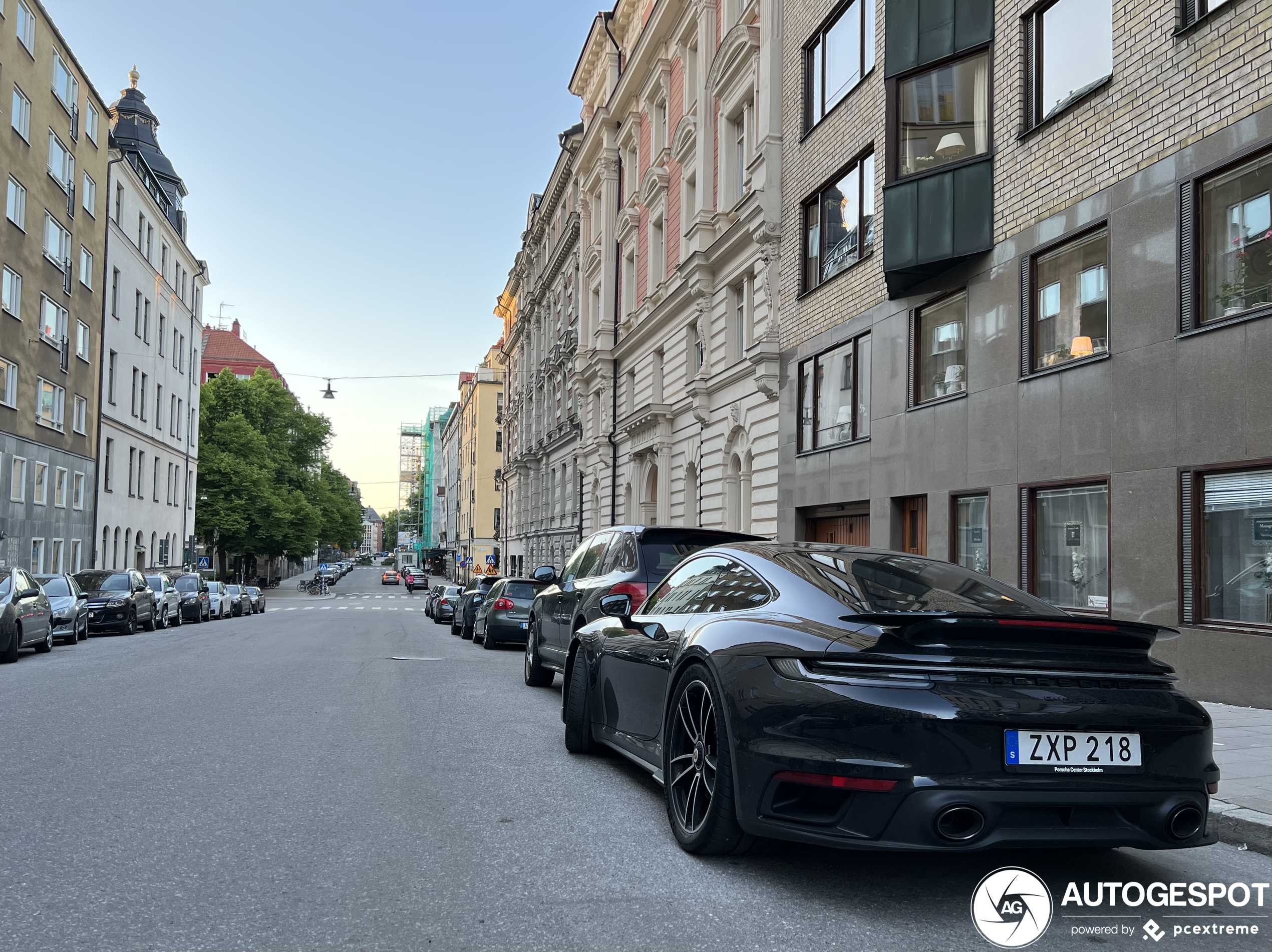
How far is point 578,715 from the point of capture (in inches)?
284

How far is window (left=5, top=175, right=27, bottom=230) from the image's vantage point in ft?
103

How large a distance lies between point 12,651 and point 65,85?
92.1ft

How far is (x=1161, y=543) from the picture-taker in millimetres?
10711

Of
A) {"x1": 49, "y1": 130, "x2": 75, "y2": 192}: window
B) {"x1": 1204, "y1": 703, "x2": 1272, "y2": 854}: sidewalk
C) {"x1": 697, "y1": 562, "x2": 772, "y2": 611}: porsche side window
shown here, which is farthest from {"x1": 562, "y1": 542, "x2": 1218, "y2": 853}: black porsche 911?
{"x1": 49, "y1": 130, "x2": 75, "y2": 192}: window

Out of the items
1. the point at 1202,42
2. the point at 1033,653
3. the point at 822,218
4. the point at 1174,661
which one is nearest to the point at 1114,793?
the point at 1033,653

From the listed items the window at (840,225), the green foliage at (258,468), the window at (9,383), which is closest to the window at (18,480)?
the window at (9,383)

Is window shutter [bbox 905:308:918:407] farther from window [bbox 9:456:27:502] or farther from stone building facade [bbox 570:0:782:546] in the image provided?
window [bbox 9:456:27:502]

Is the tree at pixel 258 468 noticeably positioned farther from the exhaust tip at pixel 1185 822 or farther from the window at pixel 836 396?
the exhaust tip at pixel 1185 822

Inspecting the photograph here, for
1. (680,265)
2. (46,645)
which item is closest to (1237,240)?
(46,645)

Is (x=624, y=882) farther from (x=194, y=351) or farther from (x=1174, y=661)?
(x=194, y=351)

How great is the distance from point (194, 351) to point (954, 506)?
2074 inches

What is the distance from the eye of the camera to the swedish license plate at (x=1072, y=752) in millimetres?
3756

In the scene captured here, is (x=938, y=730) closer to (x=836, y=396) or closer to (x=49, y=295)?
(x=836, y=396)

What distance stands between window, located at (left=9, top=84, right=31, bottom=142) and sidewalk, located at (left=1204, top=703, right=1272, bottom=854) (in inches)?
1347
